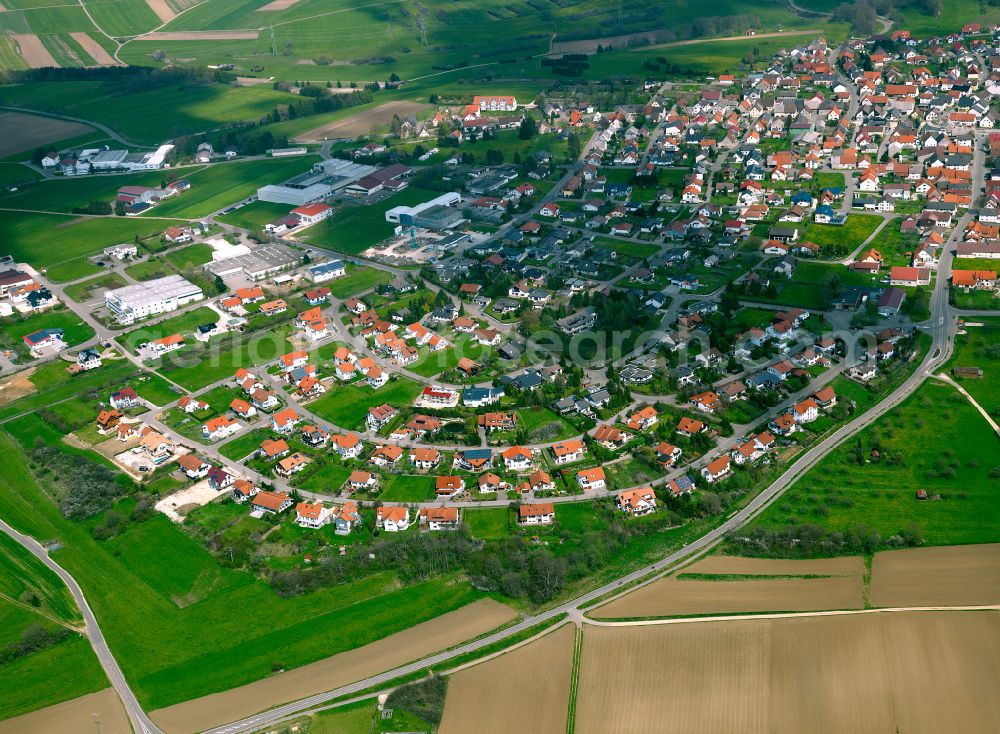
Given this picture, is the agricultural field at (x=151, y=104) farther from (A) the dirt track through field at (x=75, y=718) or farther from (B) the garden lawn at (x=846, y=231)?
(A) the dirt track through field at (x=75, y=718)

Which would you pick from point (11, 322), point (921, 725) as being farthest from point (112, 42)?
point (921, 725)

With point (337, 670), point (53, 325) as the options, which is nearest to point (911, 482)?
point (337, 670)

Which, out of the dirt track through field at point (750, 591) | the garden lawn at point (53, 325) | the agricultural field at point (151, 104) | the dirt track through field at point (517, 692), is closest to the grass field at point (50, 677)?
the dirt track through field at point (517, 692)

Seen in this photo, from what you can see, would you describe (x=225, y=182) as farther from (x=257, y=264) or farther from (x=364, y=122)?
(x=257, y=264)

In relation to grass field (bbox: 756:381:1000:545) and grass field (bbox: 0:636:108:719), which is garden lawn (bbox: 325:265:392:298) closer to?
grass field (bbox: 0:636:108:719)

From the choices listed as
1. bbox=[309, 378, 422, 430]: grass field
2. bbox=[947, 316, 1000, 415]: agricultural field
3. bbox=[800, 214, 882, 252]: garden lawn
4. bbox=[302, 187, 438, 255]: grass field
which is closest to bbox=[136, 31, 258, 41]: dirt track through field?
bbox=[302, 187, 438, 255]: grass field
